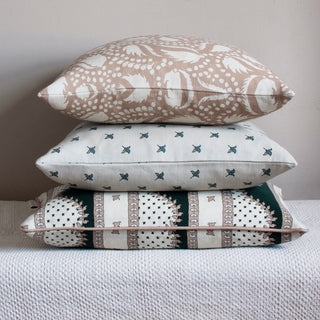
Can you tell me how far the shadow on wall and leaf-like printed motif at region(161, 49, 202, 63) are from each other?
47 centimetres

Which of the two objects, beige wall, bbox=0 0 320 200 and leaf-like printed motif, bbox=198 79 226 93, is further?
beige wall, bbox=0 0 320 200

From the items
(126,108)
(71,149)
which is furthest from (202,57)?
(71,149)

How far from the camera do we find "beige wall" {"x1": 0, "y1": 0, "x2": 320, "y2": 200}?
3.94 feet

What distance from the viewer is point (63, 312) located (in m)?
0.82

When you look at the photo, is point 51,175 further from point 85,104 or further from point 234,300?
point 234,300

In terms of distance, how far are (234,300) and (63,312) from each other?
1.04 ft

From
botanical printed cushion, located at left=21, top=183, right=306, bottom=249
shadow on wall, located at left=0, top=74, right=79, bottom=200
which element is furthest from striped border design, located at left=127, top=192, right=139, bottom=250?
shadow on wall, located at left=0, top=74, right=79, bottom=200

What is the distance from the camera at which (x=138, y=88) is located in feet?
2.84

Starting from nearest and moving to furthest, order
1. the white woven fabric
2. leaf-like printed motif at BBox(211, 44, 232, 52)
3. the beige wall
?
1. the white woven fabric
2. leaf-like printed motif at BBox(211, 44, 232, 52)
3. the beige wall

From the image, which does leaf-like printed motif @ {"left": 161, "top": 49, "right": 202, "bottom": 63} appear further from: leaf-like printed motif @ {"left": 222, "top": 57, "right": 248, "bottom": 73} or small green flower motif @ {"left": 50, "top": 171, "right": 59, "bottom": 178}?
small green flower motif @ {"left": 50, "top": 171, "right": 59, "bottom": 178}

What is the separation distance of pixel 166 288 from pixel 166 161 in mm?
240

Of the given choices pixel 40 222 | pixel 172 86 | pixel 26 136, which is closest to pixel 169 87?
pixel 172 86

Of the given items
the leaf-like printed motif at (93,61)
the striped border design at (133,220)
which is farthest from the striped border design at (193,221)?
the leaf-like printed motif at (93,61)

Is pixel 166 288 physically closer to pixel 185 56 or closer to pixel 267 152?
pixel 267 152
